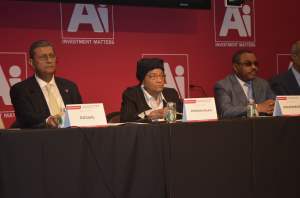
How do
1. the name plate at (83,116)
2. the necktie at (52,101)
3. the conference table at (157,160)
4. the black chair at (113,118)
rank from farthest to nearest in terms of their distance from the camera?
the black chair at (113,118) → the necktie at (52,101) → the name plate at (83,116) → the conference table at (157,160)

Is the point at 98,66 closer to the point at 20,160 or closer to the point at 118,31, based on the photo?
the point at 118,31

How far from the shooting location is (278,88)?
5.19 metres

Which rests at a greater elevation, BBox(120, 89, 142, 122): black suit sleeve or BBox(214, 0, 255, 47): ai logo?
BBox(214, 0, 255, 47): ai logo

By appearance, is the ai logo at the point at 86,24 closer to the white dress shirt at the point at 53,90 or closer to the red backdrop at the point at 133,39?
the red backdrop at the point at 133,39

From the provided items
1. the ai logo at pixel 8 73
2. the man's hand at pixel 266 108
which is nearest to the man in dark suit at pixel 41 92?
the ai logo at pixel 8 73

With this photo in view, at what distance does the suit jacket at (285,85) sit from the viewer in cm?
514

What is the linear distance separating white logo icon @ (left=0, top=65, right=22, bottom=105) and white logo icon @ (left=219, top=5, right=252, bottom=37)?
237 centimetres

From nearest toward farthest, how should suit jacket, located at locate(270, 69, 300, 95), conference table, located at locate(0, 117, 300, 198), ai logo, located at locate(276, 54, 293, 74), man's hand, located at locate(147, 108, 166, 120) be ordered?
conference table, located at locate(0, 117, 300, 198) → man's hand, located at locate(147, 108, 166, 120) → suit jacket, located at locate(270, 69, 300, 95) → ai logo, located at locate(276, 54, 293, 74)

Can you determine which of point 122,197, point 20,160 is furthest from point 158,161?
point 20,160

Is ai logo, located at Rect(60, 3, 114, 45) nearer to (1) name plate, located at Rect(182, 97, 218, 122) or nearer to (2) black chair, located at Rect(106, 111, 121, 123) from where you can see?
(2) black chair, located at Rect(106, 111, 121, 123)

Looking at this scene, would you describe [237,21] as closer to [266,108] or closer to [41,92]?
[266,108]

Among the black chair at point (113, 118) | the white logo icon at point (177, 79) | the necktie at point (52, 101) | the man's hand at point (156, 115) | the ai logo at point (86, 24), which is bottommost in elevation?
the black chair at point (113, 118)

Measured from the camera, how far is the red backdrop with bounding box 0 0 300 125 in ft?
16.4

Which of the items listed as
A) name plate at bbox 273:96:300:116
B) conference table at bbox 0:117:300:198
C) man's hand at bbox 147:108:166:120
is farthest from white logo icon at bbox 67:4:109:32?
conference table at bbox 0:117:300:198
